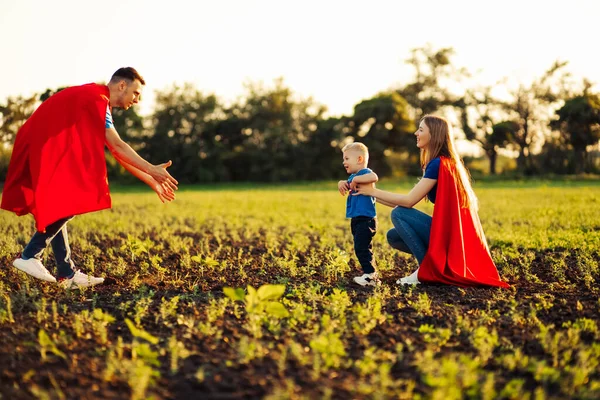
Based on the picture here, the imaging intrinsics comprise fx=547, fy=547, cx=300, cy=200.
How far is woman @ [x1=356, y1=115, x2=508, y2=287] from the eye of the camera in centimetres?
539

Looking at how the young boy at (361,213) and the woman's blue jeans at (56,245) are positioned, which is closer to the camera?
the woman's blue jeans at (56,245)

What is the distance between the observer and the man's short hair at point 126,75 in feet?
17.7

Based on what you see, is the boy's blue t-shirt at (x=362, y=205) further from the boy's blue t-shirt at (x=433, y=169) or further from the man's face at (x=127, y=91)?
the man's face at (x=127, y=91)

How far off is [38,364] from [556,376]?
3003mm

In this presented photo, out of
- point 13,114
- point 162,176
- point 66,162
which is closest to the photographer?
point 66,162

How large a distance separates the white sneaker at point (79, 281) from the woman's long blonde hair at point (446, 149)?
3623 millimetres

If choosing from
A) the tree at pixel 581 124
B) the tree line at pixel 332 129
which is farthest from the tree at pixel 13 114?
the tree at pixel 581 124

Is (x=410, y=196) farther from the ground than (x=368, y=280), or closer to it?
farther from the ground

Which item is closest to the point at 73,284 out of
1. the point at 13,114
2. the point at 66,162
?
the point at 66,162

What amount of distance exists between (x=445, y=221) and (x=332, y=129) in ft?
130

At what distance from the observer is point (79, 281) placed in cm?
551

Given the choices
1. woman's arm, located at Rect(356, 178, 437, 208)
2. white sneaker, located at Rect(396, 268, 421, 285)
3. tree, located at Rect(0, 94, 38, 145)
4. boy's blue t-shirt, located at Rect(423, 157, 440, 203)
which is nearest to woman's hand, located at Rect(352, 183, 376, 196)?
woman's arm, located at Rect(356, 178, 437, 208)

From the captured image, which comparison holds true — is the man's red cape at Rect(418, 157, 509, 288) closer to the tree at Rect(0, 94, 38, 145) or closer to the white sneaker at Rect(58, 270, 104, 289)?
the white sneaker at Rect(58, 270, 104, 289)

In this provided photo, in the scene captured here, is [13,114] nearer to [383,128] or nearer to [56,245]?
[56,245]
